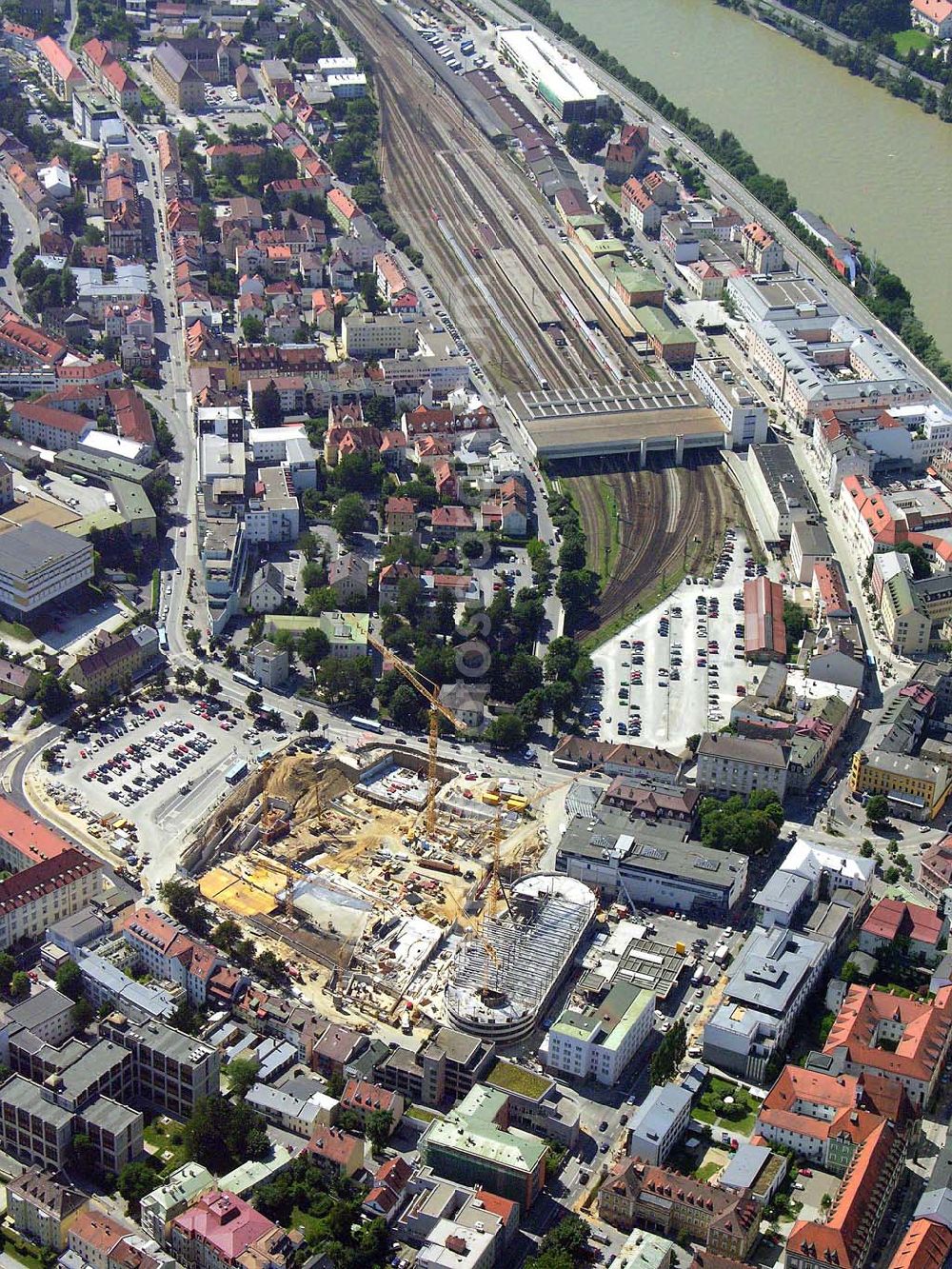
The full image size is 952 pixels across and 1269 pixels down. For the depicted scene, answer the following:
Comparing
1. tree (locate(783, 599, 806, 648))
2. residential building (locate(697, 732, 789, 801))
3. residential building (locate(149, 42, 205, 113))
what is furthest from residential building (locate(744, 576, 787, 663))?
residential building (locate(149, 42, 205, 113))

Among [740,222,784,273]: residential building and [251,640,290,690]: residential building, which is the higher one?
[740,222,784,273]: residential building

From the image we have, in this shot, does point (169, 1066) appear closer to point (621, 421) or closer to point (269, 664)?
point (269, 664)

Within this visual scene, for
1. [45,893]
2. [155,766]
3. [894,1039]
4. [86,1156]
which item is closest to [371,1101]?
[86,1156]

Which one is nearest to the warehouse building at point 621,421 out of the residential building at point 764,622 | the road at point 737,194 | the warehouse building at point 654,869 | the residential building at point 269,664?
the road at point 737,194

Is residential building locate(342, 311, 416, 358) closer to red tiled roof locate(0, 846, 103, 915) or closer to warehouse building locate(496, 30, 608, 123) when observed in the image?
warehouse building locate(496, 30, 608, 123)

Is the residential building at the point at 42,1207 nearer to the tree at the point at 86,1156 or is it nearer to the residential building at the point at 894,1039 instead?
the tree at the point at 86,1156

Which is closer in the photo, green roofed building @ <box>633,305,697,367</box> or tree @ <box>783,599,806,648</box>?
tree @ <box>783,599,806,648</box>

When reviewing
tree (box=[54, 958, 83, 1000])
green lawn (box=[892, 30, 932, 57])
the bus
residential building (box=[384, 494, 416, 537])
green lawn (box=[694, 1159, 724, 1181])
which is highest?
green lawn (box=[892, 30, 932, 57])

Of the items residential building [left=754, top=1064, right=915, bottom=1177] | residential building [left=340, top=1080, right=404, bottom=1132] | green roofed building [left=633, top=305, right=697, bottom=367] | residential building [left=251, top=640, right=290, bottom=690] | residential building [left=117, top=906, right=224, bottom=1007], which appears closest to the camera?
residential building [left=754, top=1064, right=915, bottom=1177]
